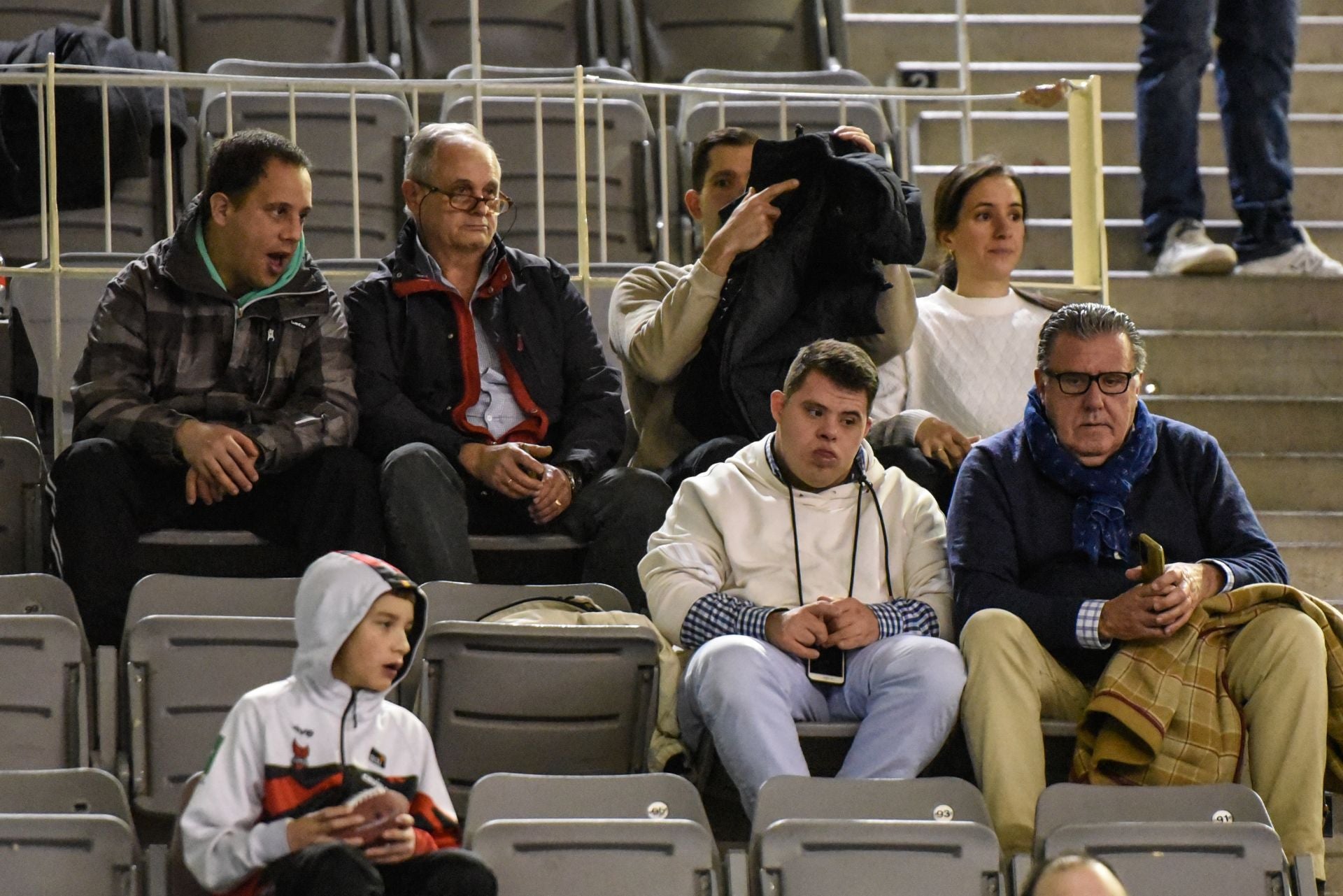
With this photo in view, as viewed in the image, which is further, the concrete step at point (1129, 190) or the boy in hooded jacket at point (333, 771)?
the concrete step at point (1129, 190)

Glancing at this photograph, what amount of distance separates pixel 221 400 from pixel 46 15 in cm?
270

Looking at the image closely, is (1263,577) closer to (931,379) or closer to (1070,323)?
(1070,323)

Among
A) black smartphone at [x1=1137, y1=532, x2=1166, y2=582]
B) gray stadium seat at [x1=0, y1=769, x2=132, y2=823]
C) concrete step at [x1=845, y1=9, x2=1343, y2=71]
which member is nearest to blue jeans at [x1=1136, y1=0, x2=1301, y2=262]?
concrete step at [x1=845, y1=9, x2=1343, y2=71]

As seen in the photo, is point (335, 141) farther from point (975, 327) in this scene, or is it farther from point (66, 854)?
point (66, 854)

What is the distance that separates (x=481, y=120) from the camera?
572cm

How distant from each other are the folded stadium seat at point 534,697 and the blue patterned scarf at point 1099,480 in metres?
0.79

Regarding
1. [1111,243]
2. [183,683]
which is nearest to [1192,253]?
[1111,243]

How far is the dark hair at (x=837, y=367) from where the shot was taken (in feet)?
11.8

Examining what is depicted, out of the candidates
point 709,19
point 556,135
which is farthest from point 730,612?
point 709,19

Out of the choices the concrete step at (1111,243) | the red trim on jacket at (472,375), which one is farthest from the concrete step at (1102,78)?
the red trim on jacket at (472,375)

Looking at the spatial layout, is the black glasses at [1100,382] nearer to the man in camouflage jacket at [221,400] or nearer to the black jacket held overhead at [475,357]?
the black jacket held overhead at [475,357]

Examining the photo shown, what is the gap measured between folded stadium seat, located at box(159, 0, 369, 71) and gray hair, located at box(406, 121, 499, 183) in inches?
88.6

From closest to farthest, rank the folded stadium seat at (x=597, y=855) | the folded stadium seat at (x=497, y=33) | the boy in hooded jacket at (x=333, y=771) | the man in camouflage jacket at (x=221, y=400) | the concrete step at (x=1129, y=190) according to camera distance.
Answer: the boy in hooded jacket at (x=333, y=771) < the folded stadium seat at (x=597, y=855) < the man in camouflage jacket at (x=221, y=400) < the concrete step at (x=1129, y=190) < the folded stadium seat at (x=497, y=33)

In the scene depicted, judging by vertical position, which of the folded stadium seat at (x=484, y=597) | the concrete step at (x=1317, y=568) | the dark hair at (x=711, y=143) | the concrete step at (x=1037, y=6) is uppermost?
the concrete step at (x=1037, y=6)
